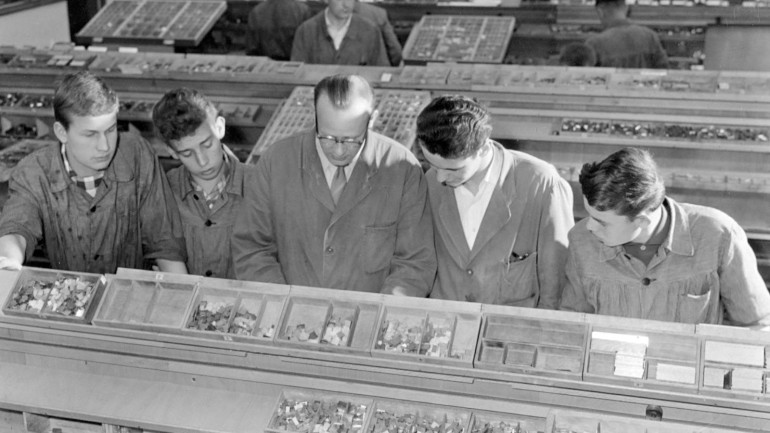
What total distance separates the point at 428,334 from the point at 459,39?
4.76 meters

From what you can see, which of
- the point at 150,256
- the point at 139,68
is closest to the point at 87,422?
the point at 150,256

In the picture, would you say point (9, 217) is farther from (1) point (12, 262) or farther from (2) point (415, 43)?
(2) point (415, 43)

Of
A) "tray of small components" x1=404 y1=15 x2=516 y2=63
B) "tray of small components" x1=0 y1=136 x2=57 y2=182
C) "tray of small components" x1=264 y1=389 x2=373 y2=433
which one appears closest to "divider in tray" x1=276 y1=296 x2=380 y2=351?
"tray of small components" x1=264 y1=389 x2=373 y2=433

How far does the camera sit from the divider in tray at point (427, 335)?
7.35 feet

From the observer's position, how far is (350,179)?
2.83 metres

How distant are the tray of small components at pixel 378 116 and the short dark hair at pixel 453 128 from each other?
1.99m

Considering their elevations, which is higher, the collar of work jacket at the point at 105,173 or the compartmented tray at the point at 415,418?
the collar of work jacket at the point at 105,173

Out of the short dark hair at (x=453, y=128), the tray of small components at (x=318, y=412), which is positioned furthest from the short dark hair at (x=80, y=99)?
the tray of small components at (x=318, y=412)

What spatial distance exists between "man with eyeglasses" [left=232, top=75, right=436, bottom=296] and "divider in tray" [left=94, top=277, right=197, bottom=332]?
353mm

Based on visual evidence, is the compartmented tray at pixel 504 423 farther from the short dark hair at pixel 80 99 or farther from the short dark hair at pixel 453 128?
the short dark hair at pixel 80 99

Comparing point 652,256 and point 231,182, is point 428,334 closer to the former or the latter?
point 652,256

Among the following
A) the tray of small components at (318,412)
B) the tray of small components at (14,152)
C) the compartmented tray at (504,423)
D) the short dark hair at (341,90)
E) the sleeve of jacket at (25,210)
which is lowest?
the tray of small components at (318,412)

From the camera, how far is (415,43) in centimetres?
677

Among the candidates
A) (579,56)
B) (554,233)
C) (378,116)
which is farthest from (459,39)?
(554,233)
